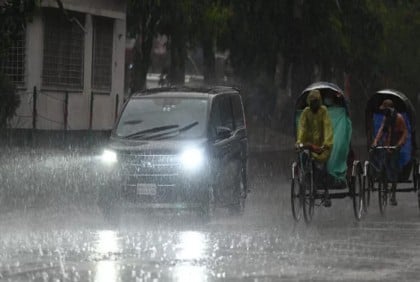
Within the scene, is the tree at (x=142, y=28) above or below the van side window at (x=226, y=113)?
above

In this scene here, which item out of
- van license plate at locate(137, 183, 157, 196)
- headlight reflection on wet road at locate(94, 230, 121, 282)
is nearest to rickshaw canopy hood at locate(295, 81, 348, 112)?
van license plate at locate(137, 183, 157, 196)

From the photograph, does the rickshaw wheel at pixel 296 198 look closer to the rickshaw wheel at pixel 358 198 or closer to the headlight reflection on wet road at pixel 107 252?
the rickshaw wheel at pixel 358 198

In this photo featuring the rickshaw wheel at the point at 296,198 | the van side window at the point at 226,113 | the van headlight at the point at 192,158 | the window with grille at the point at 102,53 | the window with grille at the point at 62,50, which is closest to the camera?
the rickshaw wheel at the point at 296,198

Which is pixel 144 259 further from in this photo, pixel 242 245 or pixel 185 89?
pixel 185 89

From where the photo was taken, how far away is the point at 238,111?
19.6 meters

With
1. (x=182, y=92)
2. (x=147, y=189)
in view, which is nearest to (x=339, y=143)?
(x=182, y=92)

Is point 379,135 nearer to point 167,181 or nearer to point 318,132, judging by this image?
point 318,132

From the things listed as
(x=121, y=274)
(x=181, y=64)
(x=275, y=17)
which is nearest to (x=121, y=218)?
(x=121, y=274)

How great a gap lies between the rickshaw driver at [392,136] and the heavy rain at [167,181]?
5cm

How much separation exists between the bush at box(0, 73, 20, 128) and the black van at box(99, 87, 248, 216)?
512 inches

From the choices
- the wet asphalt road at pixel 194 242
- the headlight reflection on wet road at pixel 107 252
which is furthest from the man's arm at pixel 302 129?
the headlight reflection on wet road at pixel 107 252

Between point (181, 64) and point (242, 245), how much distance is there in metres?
31.5

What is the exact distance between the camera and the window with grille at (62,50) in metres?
35.0

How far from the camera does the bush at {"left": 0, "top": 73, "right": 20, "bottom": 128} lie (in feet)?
101
